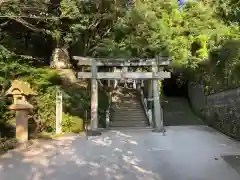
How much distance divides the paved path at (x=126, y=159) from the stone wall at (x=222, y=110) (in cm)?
59

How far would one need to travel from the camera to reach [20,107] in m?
9.86

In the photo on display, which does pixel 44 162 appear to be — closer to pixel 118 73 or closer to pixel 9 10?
pixel 9 10

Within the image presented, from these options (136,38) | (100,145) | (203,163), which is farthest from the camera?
(136,38)

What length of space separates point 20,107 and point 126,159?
4379 mm

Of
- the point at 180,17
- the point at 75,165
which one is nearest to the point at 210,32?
the point at 180,17

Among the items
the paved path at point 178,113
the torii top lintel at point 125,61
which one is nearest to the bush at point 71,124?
the torii top lintel at point 125,61

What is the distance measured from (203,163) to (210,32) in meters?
14.1

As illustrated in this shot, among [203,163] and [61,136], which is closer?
[203,163]

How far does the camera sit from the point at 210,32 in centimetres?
1933

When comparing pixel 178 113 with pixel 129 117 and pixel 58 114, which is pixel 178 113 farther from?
pixel 58 114

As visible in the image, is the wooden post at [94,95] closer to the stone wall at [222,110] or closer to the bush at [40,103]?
the bush at [40,103]

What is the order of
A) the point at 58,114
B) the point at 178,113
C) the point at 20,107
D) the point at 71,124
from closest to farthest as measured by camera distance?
A: 1. the point at 20,107
2. the point at 58,114
3. the point at 71,124
4. the point at 178,113

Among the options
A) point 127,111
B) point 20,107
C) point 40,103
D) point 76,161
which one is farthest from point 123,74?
point 76,161

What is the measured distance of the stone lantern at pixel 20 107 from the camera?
993 centimetres
